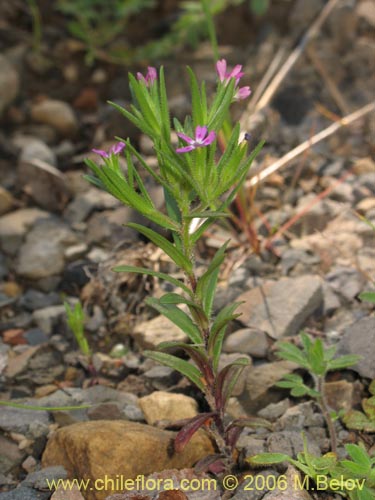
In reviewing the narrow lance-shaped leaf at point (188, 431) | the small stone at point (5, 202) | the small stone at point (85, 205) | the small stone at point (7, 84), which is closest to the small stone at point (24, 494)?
the narrow lance-shaped leaf at point (188, 431)

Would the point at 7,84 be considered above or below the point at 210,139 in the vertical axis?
above

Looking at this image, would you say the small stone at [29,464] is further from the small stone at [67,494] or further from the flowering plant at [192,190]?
the flowering plant at [192,190]

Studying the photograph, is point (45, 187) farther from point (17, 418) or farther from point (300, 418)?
point (300, 418)

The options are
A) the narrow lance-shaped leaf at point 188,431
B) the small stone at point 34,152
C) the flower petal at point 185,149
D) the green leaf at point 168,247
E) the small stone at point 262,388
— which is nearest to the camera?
the flower petal at point 185,149

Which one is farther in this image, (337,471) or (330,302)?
(330,302)

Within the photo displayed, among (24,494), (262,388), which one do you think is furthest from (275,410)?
(24,494)

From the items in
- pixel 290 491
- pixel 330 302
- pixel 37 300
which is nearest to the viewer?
pixel 290 491

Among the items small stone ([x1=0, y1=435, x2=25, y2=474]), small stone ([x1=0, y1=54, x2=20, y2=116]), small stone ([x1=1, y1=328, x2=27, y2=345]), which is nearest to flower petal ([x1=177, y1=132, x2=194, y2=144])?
small stone ([x1=0, y1=435, x2=25, y2=474])

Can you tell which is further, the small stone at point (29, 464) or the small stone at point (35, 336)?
the small stone at point (35, 336)
